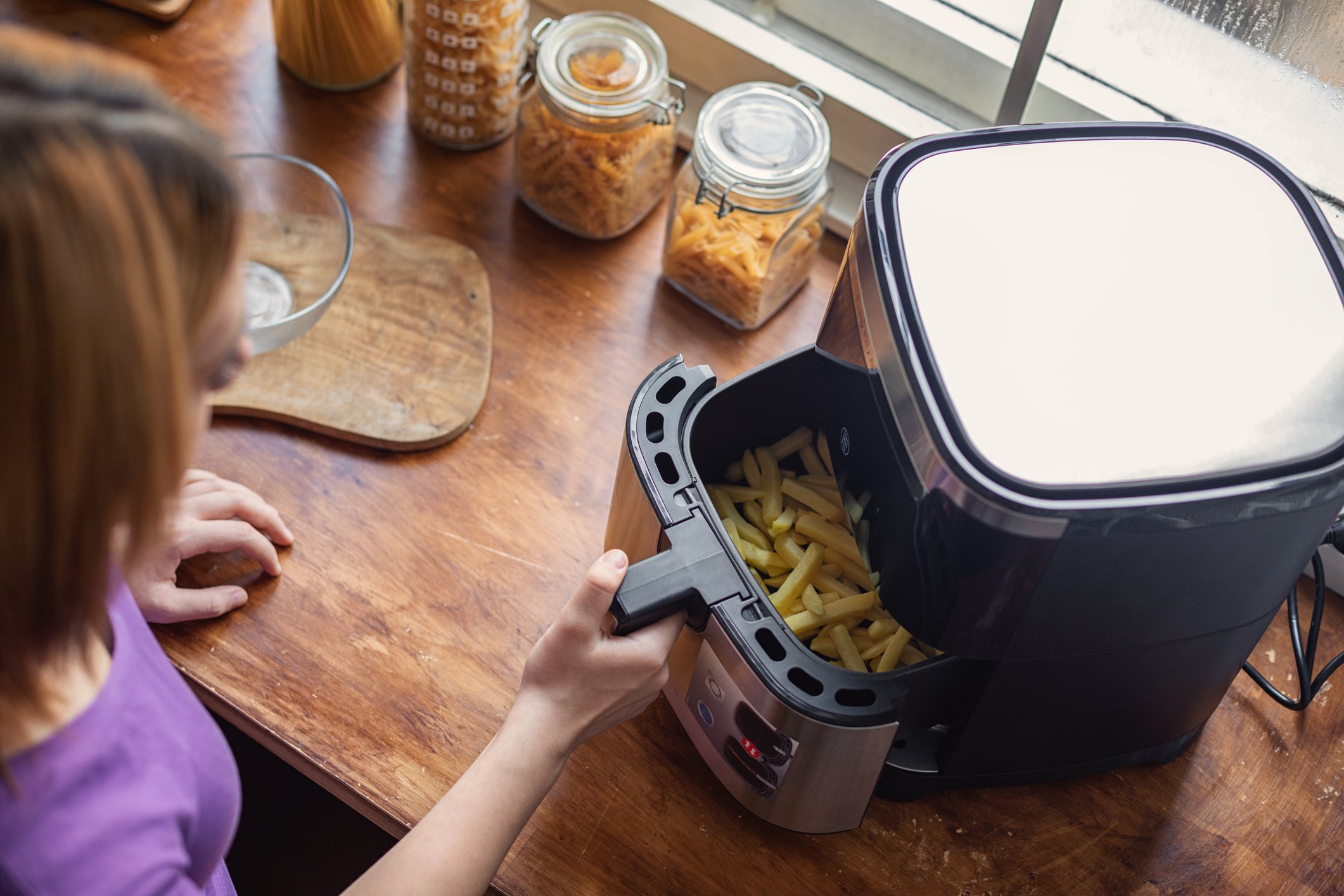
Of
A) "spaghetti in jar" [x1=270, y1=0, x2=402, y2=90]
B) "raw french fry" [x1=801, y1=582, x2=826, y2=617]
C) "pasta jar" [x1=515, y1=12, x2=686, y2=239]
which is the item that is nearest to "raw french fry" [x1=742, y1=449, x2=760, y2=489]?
"raw french fry" [x1=801, y1=582, x2=826, y2=617]

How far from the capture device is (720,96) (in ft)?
3.50

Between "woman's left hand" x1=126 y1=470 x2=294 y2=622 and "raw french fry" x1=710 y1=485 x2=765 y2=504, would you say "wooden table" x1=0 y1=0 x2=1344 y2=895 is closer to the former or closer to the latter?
"woman's left hand" x1=126 y1=470 x2=294 y2=622

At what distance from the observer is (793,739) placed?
720mm

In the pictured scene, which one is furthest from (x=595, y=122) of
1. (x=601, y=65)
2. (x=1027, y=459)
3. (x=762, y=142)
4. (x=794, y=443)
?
(x=1027, y=459)

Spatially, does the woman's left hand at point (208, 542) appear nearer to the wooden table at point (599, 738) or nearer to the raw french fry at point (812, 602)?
the wooden table at point (599, 738)

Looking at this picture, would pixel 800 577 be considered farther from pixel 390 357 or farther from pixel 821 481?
pixel 390 357

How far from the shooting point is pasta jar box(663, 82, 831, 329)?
1.02m

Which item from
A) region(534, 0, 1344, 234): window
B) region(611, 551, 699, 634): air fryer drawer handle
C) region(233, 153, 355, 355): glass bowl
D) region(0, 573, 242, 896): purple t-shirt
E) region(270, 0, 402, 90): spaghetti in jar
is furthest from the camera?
region(270, 0, 402, 90): spaghetti in jar

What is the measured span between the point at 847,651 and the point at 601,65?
2.09 ft

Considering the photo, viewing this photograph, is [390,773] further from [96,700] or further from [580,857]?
[96,700]

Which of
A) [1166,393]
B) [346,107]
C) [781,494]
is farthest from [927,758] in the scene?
[346,107]

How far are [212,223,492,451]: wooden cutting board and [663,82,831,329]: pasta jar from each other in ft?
0.73

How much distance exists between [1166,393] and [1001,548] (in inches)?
5.1

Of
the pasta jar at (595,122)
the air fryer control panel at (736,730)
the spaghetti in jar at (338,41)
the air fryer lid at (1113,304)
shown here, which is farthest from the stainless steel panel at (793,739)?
the spaghetti in jar at (338,41)
